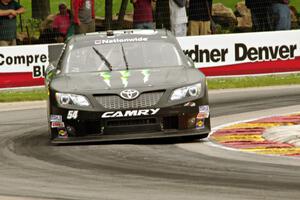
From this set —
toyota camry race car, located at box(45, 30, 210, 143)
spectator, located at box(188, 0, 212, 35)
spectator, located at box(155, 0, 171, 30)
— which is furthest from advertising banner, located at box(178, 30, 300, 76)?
toyota camry race car, located at box(45, 30, 210, 143)

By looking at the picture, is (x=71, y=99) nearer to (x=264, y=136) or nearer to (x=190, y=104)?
(x=190, y=104)

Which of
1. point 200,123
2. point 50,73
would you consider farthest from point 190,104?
point 50,73

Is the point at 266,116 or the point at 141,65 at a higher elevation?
the point at 141,65

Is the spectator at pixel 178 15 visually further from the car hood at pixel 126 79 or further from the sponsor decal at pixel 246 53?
the car hood at pixel 126 79

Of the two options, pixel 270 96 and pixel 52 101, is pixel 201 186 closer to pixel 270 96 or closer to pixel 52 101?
pixel 52 101

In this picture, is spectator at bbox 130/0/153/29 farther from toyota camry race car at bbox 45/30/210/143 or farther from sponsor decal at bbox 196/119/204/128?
sponsor decal at bbox 196/119/204/128

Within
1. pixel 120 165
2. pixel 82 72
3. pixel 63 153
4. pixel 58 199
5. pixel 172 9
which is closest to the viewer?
pixel 58 199

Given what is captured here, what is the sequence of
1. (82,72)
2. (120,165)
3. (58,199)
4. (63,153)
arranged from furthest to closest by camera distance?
(82,72) < (63,153) < (120,165) < (58,199)

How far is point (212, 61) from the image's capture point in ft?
82.3

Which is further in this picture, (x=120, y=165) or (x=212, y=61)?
(x=212, y=61)

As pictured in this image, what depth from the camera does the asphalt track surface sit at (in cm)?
996

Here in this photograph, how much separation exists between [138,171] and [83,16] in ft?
44.2

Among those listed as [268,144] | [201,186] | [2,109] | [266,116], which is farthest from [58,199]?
[2,109]

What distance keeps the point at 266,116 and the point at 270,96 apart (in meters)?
3.49
